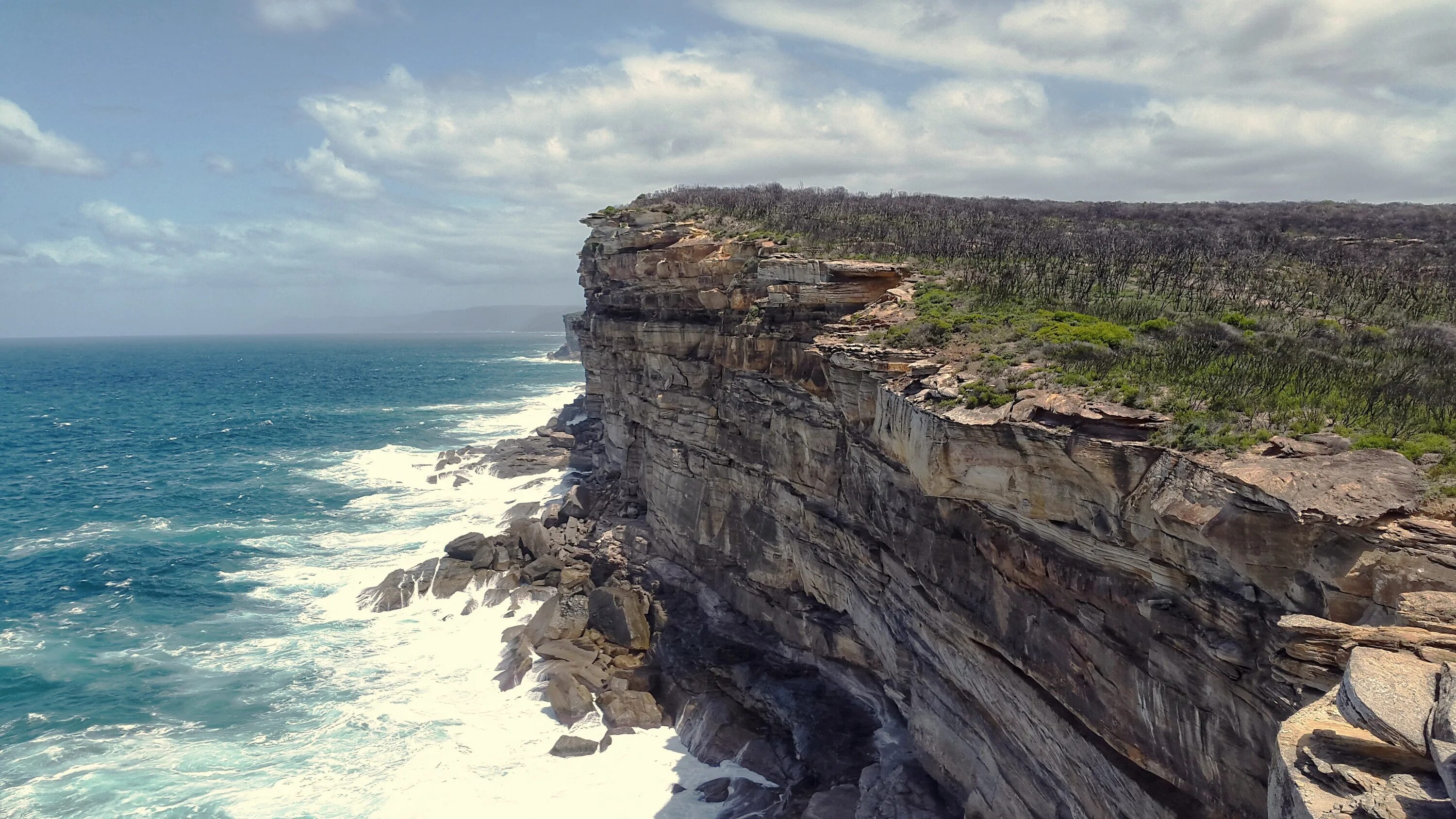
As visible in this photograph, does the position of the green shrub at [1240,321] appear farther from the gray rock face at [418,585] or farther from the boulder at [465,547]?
the boulder at [465,547]

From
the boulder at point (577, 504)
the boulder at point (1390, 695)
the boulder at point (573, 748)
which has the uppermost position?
the boulder at point (1390, 695)

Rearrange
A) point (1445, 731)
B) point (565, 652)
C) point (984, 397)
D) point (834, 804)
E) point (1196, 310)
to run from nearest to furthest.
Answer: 1. point (1445, 731)
2. point (984, 397)
3. point (834, 804)
4. point (1196, 310)
5. point (565, 652)

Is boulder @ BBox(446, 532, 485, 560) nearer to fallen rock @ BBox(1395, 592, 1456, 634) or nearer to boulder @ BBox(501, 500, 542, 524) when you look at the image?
boulder @ BBox(501, 500, 542, 524)

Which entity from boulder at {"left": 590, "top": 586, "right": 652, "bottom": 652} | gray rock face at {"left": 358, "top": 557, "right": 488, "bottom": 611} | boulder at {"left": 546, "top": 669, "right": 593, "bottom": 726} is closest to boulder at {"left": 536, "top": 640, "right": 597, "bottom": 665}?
boulder at {"left": 546, "top": 669, "right": 593, "bottom": 726}

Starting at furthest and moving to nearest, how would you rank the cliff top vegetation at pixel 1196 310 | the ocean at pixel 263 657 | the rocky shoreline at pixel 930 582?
the ocean at pixel 263 657, the cliff top vegetation at pixel 1196 310, the rocky shoreline at pixel 930 582

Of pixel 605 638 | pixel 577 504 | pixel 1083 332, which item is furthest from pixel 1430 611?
pixel 577 504

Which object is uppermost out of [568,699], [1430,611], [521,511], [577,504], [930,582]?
[1430,611]

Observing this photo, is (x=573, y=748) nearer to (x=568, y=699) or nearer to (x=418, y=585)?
(x=568, y=699)

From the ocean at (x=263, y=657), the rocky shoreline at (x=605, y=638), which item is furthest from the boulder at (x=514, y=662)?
the ocean at (x=263, y=657)
